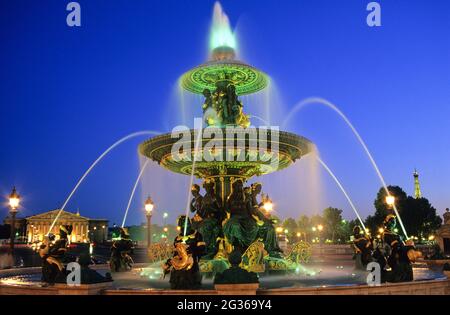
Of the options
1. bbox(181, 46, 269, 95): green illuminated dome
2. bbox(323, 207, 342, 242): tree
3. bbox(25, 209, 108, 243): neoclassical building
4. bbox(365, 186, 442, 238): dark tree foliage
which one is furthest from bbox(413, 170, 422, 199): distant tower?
bbox(181, 46, 269, 95): green illuminated dome

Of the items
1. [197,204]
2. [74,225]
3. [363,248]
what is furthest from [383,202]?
[74,225]

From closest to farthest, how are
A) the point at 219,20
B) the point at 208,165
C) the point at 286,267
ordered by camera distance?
the point at 286,267 → the point at 208,165 → the point at 219,20

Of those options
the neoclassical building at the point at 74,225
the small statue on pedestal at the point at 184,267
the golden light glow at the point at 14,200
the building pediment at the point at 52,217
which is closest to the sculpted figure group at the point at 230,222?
the small statue on pedestal at the point at 184,267

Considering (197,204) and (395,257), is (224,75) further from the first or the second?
(395,257)

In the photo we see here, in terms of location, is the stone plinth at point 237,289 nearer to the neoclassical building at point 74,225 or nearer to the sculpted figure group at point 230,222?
the sculpted figure group at point 230,222

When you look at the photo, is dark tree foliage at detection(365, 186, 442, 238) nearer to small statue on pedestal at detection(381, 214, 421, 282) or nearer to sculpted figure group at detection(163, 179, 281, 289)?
sculpted figure group at detection(163, 179, 281, 289)

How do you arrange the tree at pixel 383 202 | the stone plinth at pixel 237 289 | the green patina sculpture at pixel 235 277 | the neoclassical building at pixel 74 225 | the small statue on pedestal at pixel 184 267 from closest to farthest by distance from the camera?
the stone plinth at pixel 237 289, the green patina sculpture at pixel 235 277, the small statue on pedestal at pixel 184 267, the tree at pixel 383 202, the neoclassical building at pixel 74 225

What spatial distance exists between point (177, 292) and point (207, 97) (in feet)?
32.0

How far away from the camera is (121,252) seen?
55.0 ft

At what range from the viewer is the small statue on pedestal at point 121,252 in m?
16.3

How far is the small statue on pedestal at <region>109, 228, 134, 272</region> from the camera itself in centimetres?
1635
